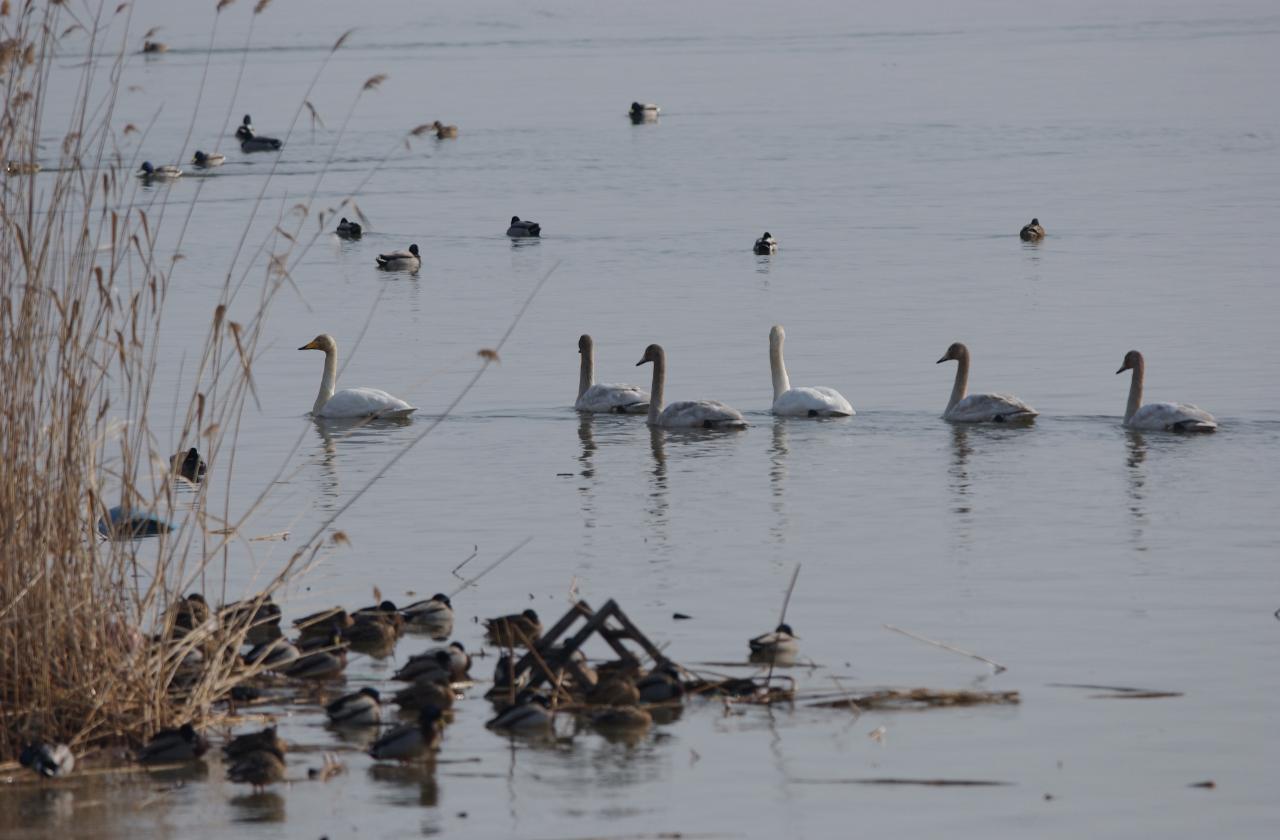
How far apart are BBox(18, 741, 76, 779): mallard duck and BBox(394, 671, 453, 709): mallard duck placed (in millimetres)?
1561

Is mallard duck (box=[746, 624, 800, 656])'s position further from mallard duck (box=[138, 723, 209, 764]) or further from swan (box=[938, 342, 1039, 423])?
swan (box=[938, 342, 1039, 423])

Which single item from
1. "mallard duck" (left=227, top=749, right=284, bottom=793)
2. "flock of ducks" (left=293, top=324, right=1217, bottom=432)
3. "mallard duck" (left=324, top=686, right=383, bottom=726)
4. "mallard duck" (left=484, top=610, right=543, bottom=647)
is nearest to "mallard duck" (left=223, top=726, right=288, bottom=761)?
"mallard duck" (left=227, top=749, right=284, bottom=793)

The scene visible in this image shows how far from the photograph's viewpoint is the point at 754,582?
1183cm

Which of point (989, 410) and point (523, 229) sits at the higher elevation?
point (523, 229)

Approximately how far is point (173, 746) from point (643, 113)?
4999 centimetres

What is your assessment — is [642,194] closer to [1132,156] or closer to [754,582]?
[1132,156]

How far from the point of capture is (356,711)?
339 inches

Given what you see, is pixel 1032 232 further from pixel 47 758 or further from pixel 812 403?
pixel 47 758

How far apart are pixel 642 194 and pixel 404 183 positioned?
705 centimetres

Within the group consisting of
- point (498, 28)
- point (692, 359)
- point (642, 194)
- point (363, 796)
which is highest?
point (498, 28)

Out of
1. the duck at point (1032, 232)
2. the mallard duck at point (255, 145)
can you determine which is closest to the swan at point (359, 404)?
the duck at point (1032, 232)

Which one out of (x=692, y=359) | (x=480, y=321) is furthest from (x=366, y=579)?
(x=480, y=321)

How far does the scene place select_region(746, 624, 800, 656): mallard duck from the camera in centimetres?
965

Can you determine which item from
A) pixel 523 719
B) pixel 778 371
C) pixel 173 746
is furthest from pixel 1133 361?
pixel 173 746
